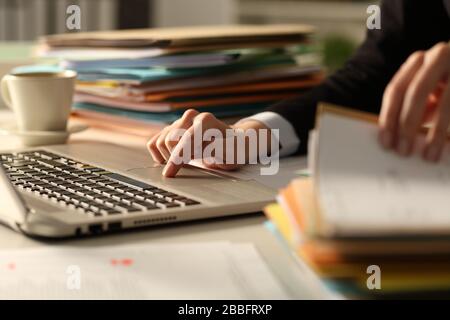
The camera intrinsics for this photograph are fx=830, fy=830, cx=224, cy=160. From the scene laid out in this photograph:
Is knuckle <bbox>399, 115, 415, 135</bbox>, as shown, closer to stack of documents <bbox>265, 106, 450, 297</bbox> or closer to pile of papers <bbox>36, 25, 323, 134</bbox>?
stack of documents <bbox>265, 106, 450, 297</bbox>

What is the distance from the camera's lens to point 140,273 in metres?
0.68

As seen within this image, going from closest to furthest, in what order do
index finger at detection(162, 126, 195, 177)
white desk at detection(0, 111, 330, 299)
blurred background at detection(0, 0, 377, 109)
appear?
white desk at detection(0, 111, 330, 299) → index finger at detection(162, 126, 195, 177) → blurred background at detection(0, 0, 377, 109)

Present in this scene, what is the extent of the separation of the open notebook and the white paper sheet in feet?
0.31

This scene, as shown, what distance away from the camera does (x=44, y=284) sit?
2.14 feet

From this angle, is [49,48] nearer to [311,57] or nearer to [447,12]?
[311,57]

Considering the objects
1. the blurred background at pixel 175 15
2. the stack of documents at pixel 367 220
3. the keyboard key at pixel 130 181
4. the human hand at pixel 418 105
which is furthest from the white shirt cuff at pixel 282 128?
the blurred background at pixel 175 15

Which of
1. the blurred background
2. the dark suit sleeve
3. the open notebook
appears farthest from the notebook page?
the blurred background

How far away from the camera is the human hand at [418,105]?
666 millimetres

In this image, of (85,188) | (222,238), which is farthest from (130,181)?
(222,238)

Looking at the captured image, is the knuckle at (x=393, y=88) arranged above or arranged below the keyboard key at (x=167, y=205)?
above

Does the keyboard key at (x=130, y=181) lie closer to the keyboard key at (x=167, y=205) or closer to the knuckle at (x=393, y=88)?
the keyboard key at (x=167, y=205)

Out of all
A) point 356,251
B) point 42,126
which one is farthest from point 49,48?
point 356,251

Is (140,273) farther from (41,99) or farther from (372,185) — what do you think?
(41,99)

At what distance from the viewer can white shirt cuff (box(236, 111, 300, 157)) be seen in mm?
1175
